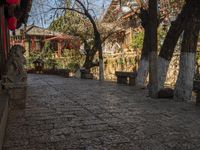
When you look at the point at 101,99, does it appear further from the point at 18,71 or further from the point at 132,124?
the point at 132,124

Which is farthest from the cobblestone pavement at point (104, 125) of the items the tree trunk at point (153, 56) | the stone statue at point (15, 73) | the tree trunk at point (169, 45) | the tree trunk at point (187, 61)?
the tree trunk at point (169, 45)

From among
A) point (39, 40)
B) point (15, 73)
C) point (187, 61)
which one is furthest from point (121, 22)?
point (15, 73)

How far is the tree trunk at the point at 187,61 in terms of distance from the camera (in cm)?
1048

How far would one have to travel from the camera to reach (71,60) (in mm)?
30500

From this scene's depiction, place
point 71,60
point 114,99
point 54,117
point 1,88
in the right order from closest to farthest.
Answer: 1. point 54,117
2. point 1,88
3. point 114,99
4. point 71,60

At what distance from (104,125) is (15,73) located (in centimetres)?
279

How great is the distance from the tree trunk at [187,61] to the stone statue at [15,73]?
172 inches

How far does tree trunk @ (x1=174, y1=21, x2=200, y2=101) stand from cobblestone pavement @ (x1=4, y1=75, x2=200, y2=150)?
50 centimetres

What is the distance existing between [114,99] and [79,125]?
4.05 metres

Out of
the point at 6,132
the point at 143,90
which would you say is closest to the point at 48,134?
the point at 6,132

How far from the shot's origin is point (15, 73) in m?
8.79

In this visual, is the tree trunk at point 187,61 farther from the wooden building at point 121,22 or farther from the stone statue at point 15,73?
the wooden building at point 121,22

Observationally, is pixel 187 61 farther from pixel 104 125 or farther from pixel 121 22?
pixel 121 22

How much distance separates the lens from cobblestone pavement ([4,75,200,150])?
573 cm
